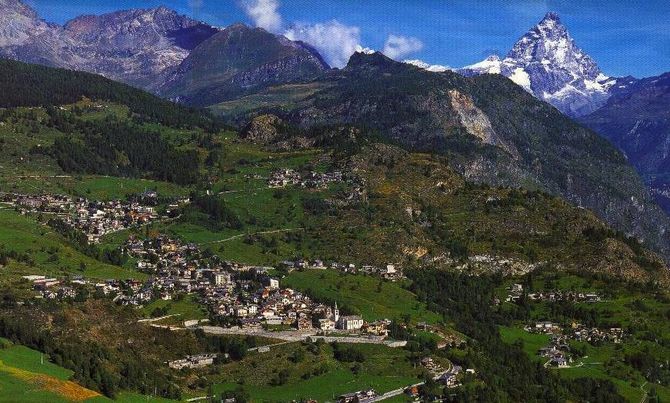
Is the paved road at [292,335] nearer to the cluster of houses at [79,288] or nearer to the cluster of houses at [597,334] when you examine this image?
the cluster of houses at [79,288]

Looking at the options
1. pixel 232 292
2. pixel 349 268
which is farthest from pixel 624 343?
pixel 232 292

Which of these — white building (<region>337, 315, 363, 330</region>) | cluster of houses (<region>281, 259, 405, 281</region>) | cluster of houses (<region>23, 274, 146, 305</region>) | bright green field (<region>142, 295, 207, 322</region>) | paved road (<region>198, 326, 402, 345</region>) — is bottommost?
paved road (<region>198, 326, 402, 345</region>)

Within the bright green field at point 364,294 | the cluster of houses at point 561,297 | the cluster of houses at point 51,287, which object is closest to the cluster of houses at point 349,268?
the bright green field at point 364,294

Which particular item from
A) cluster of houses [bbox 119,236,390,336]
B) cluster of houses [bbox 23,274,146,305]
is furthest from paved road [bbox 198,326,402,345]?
cluster of houses [bbox 23,274,146,305]

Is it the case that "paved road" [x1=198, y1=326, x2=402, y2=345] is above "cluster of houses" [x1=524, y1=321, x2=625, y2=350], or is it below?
above

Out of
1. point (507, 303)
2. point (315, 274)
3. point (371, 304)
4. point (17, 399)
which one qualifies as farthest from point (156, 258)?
point (17, 399)

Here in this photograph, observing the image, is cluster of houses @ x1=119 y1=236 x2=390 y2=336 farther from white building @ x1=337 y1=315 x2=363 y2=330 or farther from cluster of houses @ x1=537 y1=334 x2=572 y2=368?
cluster of houses @ x1=537 y1=334 x2=572 y2=368
